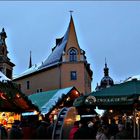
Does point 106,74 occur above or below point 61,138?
above

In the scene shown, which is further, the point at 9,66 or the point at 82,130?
the point at 9,66

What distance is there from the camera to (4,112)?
75.8 ft

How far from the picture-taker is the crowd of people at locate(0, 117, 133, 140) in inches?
392

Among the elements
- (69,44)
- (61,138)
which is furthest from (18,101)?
(69,44)

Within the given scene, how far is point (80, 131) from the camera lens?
9.95m

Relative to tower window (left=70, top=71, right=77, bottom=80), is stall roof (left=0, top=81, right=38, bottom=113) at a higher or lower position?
lower

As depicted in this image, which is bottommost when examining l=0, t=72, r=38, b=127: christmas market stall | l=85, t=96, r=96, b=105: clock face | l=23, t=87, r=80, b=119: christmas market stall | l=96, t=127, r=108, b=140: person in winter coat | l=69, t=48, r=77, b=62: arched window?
l=96, t=127, r=108, b=140: person in winter coat

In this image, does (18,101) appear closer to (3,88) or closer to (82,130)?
(3,88)

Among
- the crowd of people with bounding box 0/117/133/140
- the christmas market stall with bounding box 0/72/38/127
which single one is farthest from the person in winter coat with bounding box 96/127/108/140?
the christmas market stall with bounding box 0/72/38/127

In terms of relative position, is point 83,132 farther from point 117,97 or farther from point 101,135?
point 117,97

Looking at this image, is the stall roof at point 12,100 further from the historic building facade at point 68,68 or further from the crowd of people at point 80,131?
the historic building facade at point 68,68

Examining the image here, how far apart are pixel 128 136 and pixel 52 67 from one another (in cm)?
4312

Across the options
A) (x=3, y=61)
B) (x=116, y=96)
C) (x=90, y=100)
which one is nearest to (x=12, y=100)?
(x=90, y=100)

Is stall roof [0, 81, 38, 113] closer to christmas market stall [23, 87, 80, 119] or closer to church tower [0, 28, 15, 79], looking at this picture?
christmas market stall [23, 87, 80, 119]
